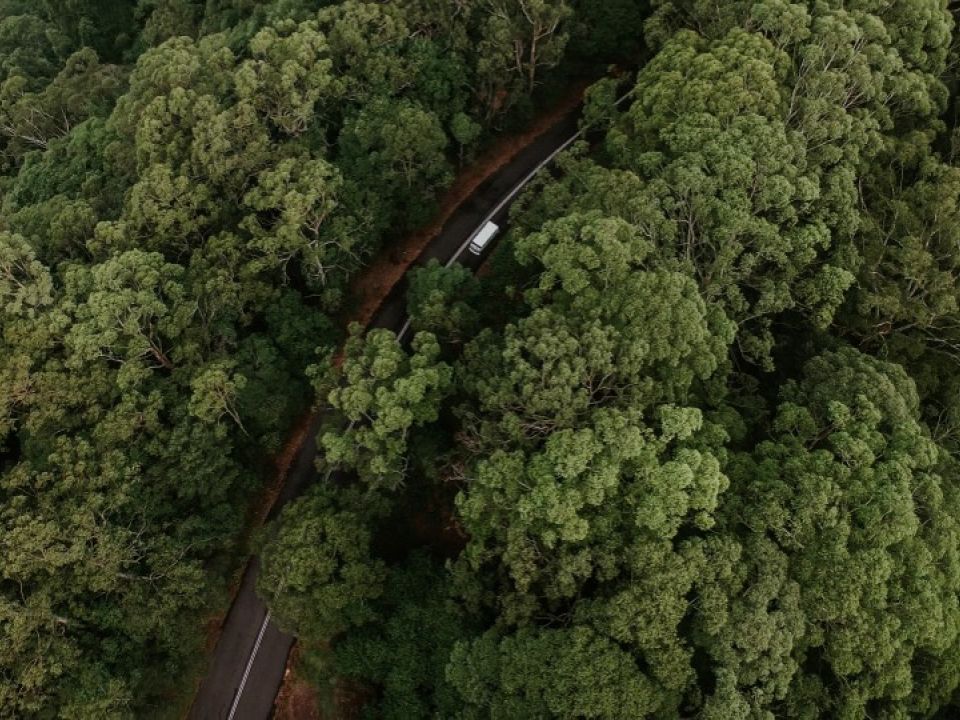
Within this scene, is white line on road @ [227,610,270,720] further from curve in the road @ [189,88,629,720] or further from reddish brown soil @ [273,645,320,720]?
reddish brown soil @ [273,645,320,720]

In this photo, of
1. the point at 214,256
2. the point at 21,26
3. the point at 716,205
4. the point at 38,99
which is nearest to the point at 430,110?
the point at 214,256

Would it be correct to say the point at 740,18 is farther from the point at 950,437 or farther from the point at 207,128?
the point at 207,128

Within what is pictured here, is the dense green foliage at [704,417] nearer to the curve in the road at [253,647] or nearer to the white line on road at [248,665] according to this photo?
the curve in the road at [253,647]

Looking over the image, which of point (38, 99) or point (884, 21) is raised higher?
point (38, 99)

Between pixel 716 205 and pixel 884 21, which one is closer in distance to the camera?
pixel 716 205

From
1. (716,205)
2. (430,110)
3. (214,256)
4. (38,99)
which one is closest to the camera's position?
(716,205)

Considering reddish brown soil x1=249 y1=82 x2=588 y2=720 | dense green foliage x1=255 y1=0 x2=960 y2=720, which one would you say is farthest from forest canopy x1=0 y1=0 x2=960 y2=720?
reddish brown soil x1=249 y1=82 x2=588 y2=720
